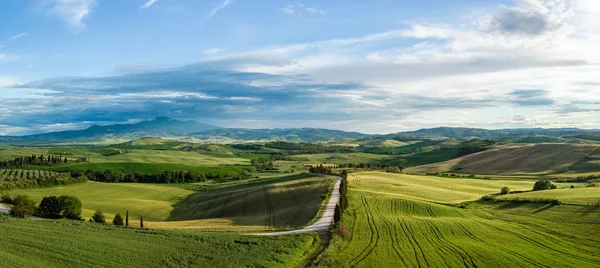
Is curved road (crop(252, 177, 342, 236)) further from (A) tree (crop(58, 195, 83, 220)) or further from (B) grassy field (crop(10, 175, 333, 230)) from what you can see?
(A) tree (crop(58, 195, 83, 220))

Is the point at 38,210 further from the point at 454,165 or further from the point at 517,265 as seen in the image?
the point at 454,165

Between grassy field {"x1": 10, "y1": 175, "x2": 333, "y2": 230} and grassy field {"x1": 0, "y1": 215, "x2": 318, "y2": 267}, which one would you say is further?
grassy field {"x1": 10, "y1": 175, "x2": 333, "y2": 230}

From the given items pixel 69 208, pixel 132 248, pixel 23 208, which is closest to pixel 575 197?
pixel 132 248

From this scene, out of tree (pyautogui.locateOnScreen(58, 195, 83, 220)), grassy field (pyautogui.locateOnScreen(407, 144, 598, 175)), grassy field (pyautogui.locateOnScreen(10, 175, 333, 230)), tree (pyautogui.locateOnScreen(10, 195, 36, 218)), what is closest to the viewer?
tree (pyautogui.locateOnScreen(10, 195, 36, 218))

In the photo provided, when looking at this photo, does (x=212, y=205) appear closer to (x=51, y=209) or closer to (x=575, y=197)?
(x=51, y=209)

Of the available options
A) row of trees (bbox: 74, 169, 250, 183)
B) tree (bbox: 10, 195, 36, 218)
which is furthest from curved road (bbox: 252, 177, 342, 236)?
row of trees (bbox: 74, 169, 250, 183)

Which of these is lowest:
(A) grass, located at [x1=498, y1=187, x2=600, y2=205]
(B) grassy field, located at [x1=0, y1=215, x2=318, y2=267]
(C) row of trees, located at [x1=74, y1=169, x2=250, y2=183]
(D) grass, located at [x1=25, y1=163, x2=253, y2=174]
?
(C) row of trees, located at [x1=74, y1=169, x2=250, y2=183]


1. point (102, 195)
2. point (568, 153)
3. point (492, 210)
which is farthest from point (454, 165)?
point (102, 195)
